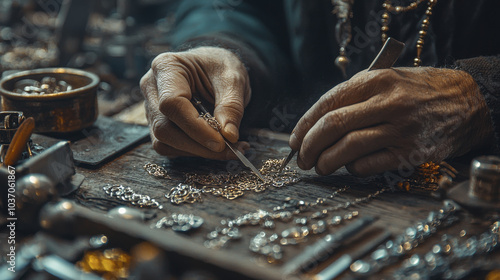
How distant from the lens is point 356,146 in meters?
1.28

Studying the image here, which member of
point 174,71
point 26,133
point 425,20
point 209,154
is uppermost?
point 425,20

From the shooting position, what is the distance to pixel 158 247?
0.89 meters

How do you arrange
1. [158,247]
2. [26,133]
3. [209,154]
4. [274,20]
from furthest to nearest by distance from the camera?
[274,20], [209,154], [26,133], [158,247]

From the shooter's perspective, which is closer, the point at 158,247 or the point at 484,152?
the point at 158,247

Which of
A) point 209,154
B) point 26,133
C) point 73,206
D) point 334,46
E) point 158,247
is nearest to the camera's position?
point 158,247

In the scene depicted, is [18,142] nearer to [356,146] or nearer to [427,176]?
[356,146]

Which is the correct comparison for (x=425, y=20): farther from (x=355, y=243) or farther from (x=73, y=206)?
(x=73, y=206)

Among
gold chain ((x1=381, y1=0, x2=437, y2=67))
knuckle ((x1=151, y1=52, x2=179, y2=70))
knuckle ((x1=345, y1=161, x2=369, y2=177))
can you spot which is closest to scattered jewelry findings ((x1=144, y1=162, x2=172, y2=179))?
knuckle ((x1=151, y1=52, x2=179, y2=70))

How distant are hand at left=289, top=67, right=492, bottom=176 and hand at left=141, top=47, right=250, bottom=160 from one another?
0.83 feet

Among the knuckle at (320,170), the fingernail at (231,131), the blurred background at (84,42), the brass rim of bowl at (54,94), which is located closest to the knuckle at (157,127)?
the fingernail at (231,131)

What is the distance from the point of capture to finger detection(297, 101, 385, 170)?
4.12 feet

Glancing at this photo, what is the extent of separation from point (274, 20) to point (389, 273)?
1.83 m

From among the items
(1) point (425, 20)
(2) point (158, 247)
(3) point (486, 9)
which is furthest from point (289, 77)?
(2) point (158, 247)

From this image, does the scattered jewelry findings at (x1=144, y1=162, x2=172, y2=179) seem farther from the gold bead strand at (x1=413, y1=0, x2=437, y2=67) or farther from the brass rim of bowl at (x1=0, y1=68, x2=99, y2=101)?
the gold bead strand at (x1=413, y1=0, x2=437, y2=67)
